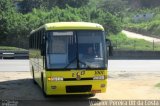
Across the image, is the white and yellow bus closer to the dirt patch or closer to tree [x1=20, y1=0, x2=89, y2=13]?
the dirt patch

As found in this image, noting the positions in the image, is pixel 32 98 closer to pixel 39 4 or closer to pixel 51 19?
pixel 51 19

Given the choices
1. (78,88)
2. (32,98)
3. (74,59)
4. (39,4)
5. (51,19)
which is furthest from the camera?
(39,4)

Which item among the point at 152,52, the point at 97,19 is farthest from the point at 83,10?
the point at 152,52

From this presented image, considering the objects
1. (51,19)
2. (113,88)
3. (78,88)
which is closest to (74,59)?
(78,88)

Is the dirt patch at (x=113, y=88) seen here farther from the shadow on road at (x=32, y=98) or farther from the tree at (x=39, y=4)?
the tree at (x=39, y=4)

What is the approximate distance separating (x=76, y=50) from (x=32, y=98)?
8.32 feet

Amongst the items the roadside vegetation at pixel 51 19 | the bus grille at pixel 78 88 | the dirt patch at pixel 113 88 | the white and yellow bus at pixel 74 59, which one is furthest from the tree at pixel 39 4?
the bus grille at pixel 78 88

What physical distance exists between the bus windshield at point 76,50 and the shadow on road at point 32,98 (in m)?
1.24

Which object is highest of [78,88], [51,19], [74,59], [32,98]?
[74,59]

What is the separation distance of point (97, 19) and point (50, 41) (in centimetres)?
5269

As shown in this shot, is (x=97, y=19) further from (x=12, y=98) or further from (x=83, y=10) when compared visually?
(x=12, y=98)

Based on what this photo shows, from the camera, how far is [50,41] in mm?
15586

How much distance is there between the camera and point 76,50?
50.7 feet

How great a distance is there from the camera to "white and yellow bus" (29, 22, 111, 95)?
1508cm
